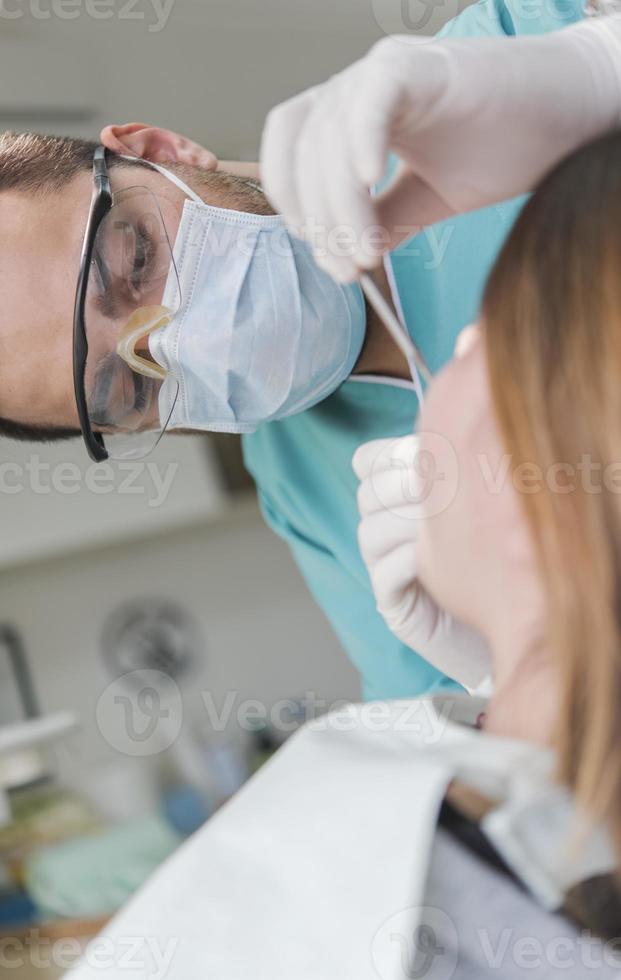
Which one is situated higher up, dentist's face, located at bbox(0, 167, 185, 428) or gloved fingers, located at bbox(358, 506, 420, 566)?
dentist's face, located at bbox(0, 167, 185, 428)

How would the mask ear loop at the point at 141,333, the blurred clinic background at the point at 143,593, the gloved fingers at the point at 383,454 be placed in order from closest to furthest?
1. the gloved fingers at the point at 383,454
2. the mask ear loop at the point at 141,333
3. the blurred clinic background at the point at 143,593

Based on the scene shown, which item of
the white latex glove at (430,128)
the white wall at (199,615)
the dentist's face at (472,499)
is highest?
the white latex glove at (430,128)

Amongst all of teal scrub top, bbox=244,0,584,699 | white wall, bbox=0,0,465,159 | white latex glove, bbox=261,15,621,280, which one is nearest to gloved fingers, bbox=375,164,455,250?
white latex glove, bbox=261,15,621,280

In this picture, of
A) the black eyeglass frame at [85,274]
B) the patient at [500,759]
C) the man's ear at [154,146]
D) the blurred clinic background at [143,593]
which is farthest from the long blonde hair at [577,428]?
the blurred clinic background at [143,593]

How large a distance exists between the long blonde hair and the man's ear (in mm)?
751

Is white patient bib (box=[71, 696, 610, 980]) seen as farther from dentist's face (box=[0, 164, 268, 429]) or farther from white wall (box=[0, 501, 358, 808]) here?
white wall (box=[0, 501, 358, 808])

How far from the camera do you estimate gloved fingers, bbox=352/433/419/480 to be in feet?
3.00

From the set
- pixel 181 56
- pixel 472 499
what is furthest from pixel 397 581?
pixel 181 56

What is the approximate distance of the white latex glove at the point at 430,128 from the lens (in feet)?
2.22

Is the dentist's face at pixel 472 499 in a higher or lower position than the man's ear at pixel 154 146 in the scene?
lower

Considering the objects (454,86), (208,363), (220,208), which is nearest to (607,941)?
(454,86)

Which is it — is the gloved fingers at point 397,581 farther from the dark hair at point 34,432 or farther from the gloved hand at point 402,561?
the dark hair at point 34,432

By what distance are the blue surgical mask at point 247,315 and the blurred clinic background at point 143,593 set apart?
3.51ft

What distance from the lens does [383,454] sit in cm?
94
